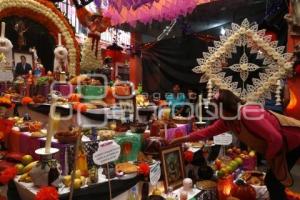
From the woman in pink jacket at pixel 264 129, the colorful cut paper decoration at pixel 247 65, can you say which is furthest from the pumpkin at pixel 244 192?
the colorful cut paper decoration at pixel 247 65

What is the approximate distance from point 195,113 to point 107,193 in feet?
7.22

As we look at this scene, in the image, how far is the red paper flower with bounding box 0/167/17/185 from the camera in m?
1.68

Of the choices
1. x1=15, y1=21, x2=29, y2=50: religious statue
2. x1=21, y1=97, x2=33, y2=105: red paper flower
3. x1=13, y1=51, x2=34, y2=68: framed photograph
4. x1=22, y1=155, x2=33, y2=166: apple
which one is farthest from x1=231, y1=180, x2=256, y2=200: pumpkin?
x1=15, y1=21, x2=29, y2=50: religious statue

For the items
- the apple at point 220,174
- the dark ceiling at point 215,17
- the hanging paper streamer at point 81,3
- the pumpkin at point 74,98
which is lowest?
the apple at point 220,174

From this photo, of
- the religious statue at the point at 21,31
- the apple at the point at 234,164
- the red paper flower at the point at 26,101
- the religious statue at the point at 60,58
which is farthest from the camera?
the religious statue at the point at 21,31

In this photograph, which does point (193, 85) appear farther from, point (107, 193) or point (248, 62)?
point (107, 193)

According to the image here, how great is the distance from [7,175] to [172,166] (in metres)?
1.08

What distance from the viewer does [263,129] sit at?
1.51 metres

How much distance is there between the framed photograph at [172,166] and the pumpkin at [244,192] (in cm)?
39

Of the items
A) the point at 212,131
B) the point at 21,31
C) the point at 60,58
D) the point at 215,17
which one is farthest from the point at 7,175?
the point at 215,17

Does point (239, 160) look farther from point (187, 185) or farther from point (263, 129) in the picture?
point (263, 129)

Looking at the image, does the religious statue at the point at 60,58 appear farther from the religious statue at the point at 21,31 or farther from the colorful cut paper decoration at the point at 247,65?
the colorful cut paper decoration at the point at 247,65

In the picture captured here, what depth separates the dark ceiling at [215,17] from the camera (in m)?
5.54

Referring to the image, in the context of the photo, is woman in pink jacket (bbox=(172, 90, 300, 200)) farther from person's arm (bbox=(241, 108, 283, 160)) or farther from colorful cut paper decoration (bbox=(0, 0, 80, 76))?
colorful cut paper decoration (bbox=(0, 0, 80, 76))
